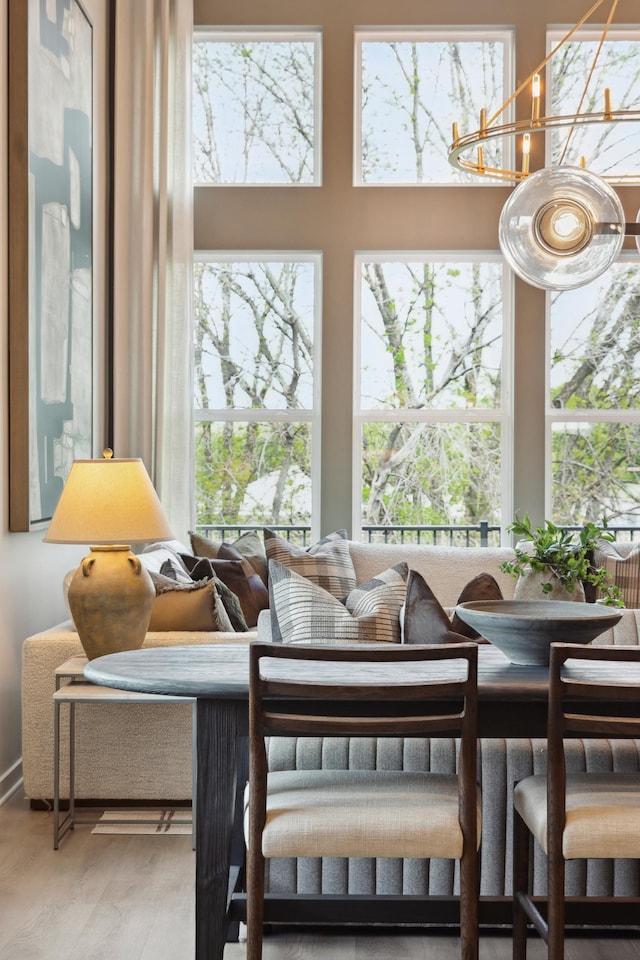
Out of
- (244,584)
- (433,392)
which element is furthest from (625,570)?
(244,584)

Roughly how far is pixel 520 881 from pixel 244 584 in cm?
269

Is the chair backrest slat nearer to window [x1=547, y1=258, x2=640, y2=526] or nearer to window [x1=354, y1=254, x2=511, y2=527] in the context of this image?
window [x1=354, y1=254, x2=511, y2=527]

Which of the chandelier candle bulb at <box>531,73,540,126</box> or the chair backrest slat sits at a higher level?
the chandelier candle bulb at <box>531,73,540,126</box>

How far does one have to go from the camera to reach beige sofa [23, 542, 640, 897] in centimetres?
253

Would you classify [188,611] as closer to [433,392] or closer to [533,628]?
[533,628]

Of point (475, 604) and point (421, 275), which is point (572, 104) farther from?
point (475, 604)

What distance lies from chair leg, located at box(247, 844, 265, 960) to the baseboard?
6.57 feet

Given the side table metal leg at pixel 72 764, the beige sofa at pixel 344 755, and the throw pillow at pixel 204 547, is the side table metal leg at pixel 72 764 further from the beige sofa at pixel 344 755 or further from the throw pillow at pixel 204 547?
the throw pillow at pixel 204 547

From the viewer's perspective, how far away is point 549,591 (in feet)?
7.99

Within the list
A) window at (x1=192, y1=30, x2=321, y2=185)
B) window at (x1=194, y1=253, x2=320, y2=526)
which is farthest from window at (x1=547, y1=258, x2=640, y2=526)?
window at (x1=192, y1=30, x2=321, y2=185)

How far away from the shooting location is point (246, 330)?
6.08m

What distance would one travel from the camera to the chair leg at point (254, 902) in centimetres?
200

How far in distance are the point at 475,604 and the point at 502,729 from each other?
1.15ft

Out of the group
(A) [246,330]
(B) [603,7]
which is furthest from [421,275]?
(B) [603,7]
